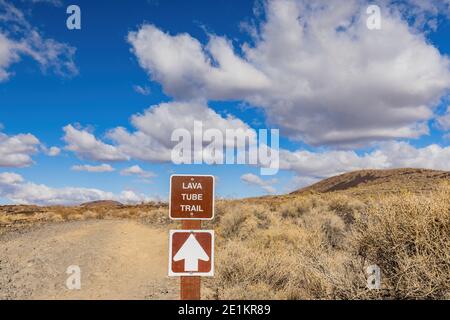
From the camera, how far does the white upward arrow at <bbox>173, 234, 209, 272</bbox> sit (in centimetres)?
529

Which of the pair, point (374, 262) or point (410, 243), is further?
point (374, 262)

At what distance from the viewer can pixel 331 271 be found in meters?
6.69

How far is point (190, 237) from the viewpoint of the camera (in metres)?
5.31


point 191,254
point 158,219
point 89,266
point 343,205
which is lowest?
point 89,266

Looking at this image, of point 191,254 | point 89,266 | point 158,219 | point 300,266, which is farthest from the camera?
point 158,219

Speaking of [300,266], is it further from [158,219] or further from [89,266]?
[158,219]

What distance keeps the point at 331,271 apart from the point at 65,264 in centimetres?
666

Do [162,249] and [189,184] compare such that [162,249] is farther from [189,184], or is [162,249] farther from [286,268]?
[189,184]

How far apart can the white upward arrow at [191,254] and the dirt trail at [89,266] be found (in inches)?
103

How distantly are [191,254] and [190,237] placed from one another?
0.20 m

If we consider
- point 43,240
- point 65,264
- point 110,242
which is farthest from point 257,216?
point 65,264

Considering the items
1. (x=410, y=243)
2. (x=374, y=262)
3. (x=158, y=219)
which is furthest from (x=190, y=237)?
(x=158, y=219)

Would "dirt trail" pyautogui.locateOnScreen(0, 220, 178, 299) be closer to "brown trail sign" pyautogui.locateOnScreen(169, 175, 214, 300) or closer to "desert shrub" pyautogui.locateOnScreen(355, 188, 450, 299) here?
"brown trail sign" pyautogui.locateOnScreen(169, 175, 214, 300)

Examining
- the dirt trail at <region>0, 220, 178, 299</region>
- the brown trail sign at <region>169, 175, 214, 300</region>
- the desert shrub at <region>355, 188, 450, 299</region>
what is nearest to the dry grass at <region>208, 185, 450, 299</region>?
the desert shrub at <region>355, 188, 450, 299</region>
